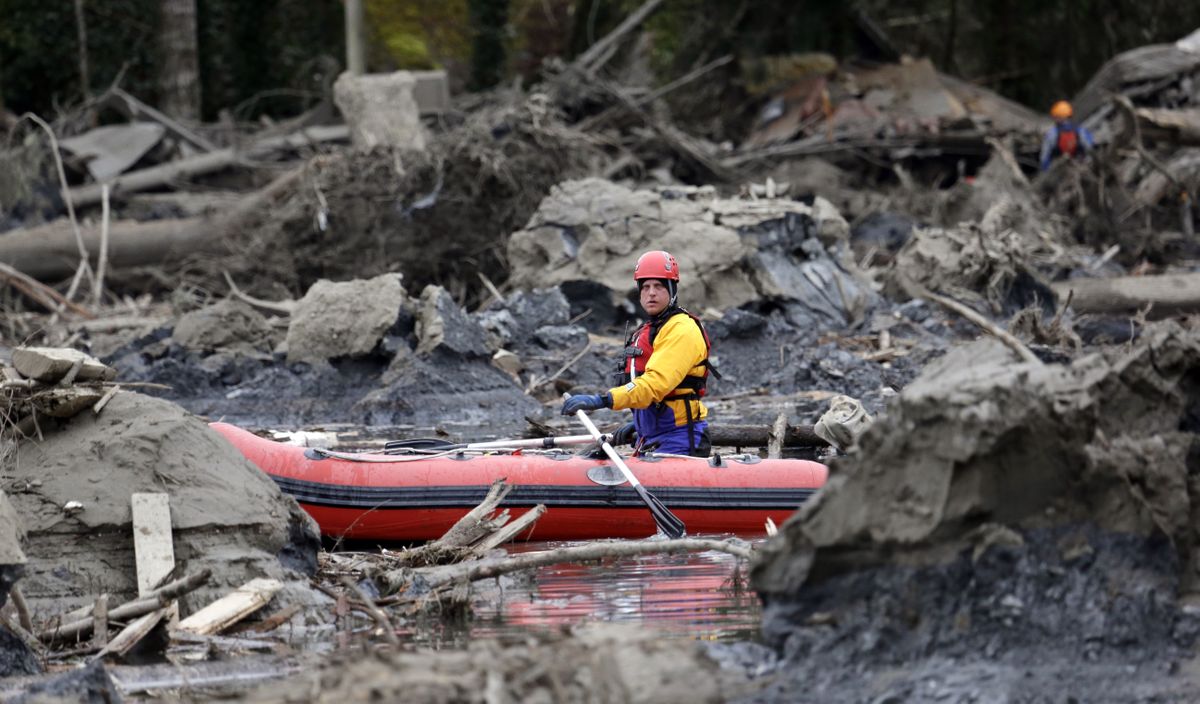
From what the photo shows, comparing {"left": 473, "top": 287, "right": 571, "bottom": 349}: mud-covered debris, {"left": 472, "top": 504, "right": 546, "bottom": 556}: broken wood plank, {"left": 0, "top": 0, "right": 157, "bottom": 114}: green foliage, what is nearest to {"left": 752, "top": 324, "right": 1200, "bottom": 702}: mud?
{"left": 472, "top": 504, "right": 546, "bottom": 556}: broken wood plank

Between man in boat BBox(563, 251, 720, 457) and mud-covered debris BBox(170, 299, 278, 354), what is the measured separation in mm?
6038

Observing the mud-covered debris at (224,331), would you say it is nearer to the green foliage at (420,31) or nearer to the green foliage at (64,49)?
the green foliage at (64,49)

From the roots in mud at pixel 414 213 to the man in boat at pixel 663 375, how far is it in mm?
7868

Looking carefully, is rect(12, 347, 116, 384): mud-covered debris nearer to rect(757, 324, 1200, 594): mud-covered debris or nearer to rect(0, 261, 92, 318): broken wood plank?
rect(757, 324, 1200, 594): mud-covered debris

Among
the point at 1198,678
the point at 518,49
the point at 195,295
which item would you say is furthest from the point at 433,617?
the point at 518,49

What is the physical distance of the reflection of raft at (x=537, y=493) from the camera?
→ 7949 mm

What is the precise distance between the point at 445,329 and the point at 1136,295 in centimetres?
657

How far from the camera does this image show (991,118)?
929 inches

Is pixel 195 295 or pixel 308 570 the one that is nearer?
pixel 308 570

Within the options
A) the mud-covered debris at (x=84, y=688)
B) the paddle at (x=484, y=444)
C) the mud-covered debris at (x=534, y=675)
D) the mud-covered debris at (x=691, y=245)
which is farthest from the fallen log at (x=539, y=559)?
the mud-covered debris at (x=691, y=245)

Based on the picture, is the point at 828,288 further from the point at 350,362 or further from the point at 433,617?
the point at 433,617

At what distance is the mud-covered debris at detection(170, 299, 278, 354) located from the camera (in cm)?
1387

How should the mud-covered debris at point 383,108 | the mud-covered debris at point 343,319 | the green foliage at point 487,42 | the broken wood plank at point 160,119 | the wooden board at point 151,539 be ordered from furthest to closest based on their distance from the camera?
the green foliage at point 487,42
the broken wood plank at point 160,119
the mud-covered debris at point 383,108
the mud-covered debris at point 343,319
the wooden board at point 151,539

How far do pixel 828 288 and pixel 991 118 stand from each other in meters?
9.71
